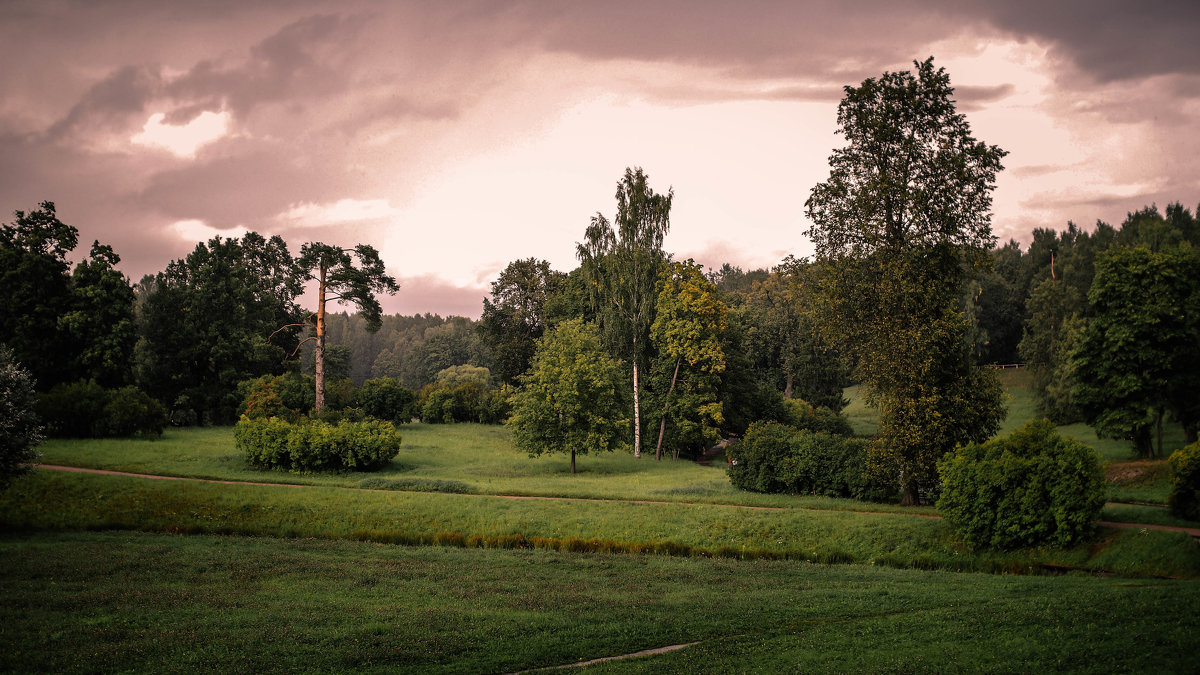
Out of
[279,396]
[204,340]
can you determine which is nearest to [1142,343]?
[279,396]

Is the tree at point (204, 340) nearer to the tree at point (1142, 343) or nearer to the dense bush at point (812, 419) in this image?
the dense bush at point (812, 419)

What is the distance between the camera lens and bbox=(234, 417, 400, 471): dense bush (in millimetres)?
33031

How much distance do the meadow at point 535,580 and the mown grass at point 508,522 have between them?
0.09 metres

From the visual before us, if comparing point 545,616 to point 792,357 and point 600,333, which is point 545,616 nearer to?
point 600,333

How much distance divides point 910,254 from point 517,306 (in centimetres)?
4487

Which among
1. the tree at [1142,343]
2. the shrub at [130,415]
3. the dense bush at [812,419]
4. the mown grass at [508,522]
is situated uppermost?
the tree at [1142,343]

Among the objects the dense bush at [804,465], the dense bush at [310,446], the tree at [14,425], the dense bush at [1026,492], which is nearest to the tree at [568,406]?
the dense bush at [310,446]

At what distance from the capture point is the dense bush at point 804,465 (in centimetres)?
2805

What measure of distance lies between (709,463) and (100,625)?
41.4 metres

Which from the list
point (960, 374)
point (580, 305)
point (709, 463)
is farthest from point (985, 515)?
point (580, 305)

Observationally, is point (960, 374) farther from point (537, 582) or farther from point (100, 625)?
point (100, 625)

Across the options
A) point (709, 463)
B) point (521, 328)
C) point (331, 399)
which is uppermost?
point (521, 328)

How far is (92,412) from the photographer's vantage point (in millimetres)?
36125

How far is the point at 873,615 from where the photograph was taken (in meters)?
13.3
